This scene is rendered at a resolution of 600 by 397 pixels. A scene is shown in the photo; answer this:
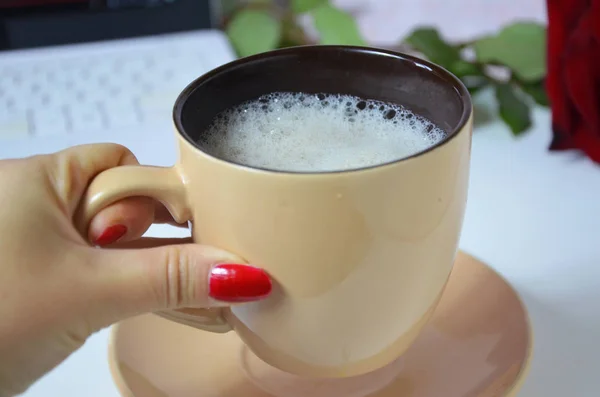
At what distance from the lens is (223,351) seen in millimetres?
463

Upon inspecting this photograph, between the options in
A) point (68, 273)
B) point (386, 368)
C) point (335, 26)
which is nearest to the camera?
point (68, 273)

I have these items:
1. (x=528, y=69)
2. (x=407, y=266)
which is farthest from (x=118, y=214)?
(x=528, y=69)

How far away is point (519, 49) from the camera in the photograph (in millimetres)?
808

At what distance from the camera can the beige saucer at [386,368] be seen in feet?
1.36

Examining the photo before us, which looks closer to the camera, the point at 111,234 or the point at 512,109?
the point at 111,234

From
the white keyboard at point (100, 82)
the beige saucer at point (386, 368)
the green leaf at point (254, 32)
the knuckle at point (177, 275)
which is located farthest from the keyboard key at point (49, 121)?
the knuckle at point (177, 275)

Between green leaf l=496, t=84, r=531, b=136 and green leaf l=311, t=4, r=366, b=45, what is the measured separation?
8.0 inches

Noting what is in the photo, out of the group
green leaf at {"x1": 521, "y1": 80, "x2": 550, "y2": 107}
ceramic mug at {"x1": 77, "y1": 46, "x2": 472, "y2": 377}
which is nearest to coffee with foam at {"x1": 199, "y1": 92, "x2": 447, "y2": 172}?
ceramic mug at {"x1": 77, "y1": 46, "x2": 472, "y2": 377}

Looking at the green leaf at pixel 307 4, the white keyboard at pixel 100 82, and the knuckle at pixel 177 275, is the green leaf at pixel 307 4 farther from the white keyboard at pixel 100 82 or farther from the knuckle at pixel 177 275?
the knuckle at pixel 177 275

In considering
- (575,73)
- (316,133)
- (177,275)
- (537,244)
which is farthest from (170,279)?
(575,73)

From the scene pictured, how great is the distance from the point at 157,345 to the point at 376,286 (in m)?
0.18

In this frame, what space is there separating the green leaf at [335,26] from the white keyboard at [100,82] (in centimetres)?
14

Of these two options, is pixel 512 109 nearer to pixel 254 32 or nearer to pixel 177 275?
pixel 254 32

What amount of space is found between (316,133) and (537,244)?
251mm
